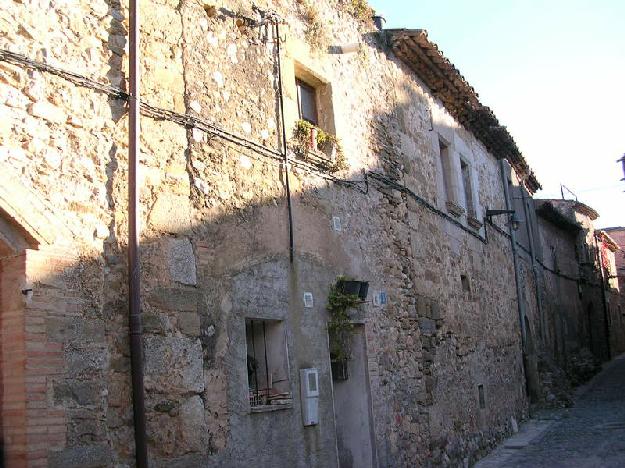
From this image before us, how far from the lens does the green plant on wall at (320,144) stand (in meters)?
7.25

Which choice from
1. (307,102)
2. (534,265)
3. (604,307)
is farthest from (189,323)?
(604,307)

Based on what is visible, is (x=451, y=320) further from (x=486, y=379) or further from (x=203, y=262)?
(x=203, y=262)

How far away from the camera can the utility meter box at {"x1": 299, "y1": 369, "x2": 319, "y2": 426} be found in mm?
6418

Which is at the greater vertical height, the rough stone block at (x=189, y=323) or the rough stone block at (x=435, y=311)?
the rough stone block at (x=435, y=311)

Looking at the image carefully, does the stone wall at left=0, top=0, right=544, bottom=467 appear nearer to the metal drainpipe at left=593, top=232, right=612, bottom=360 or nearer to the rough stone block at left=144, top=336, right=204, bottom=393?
the rough stone block at left=144, top=336, right=204, bottom=393

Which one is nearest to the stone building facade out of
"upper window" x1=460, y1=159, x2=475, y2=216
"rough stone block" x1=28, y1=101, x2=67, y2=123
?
"rough stone block" x1=28, y1=101, x2=67, y2=123

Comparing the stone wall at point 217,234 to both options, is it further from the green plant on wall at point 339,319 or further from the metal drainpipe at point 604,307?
the metal drainpipe at point 604,307

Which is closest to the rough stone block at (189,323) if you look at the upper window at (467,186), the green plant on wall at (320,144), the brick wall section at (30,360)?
the brick wall section at (30,360)

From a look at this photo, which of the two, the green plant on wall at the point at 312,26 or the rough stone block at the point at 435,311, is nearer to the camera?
the green plant on wall at the point at 312,26

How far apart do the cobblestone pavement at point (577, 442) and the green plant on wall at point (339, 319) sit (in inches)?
150

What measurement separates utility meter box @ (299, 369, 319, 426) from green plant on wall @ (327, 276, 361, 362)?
704mm

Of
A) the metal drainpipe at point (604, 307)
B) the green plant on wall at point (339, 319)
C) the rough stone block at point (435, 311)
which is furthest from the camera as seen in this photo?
the metal drainpipe at point (604, 307)

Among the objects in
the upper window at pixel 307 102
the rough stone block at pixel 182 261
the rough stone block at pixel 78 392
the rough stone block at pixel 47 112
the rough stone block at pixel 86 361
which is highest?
the upper window at pixel 307 102

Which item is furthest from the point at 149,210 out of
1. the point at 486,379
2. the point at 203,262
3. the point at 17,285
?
the point at 486,379
